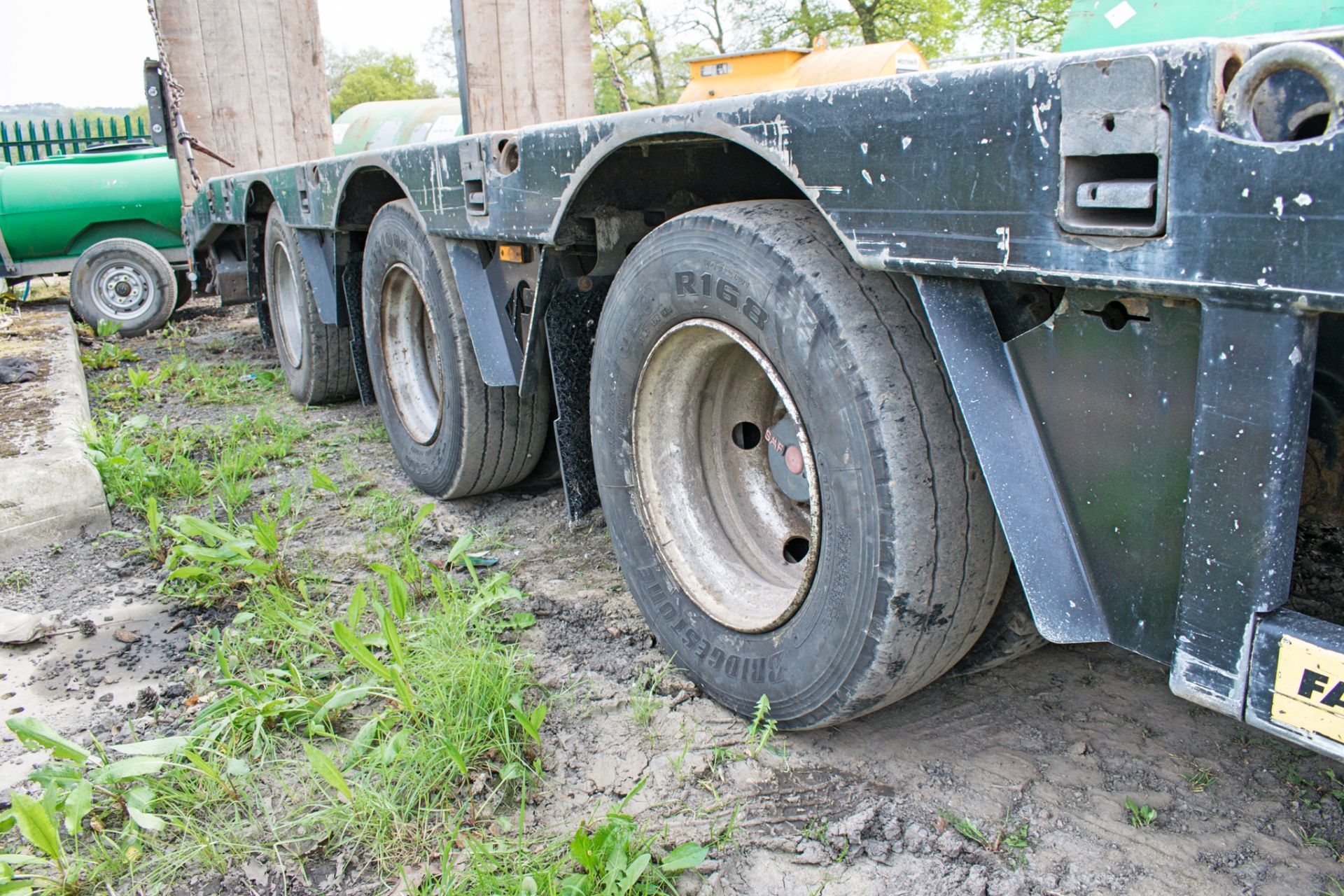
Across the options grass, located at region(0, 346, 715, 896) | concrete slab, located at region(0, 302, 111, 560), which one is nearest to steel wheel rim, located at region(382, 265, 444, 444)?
grass, located at region(0, 346, 715, 896)

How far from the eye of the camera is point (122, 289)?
315 inches

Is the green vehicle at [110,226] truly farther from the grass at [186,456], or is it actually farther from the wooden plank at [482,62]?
the wooden plank at [482,62]

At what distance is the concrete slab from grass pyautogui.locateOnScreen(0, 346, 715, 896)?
32 centimetres

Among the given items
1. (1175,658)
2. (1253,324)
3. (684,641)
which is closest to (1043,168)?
(1253,324)

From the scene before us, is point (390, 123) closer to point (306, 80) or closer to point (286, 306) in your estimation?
point (306, 80)

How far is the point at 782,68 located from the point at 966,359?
15.9ft

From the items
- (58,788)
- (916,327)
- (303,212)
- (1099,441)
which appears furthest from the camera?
(303,212)

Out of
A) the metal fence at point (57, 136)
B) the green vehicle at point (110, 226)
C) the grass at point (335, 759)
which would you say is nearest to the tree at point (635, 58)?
the metal fence at point (57, 136)

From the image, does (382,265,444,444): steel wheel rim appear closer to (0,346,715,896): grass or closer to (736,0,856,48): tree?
(0,346,715,896): grass

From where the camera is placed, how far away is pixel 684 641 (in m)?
2.18

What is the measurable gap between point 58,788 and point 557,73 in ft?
16.7

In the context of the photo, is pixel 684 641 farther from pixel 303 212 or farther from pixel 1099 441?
pixel 303 212

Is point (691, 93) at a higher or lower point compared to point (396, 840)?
higher

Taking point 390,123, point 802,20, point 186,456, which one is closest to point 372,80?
point 802,20
